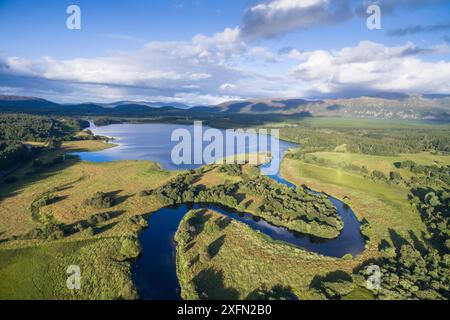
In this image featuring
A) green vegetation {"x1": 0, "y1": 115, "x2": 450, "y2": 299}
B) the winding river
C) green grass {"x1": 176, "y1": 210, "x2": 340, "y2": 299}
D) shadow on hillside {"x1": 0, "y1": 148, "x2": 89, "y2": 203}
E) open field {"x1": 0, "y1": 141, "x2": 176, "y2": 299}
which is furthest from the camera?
shadow on hillside {"x1": 0, "y1": 148, "x2": 89, "y2": 203}

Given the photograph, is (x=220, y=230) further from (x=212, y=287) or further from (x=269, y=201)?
(x=269, y=201)

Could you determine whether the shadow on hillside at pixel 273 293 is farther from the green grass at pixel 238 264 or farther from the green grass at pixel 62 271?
the green grass at pixel 62 271

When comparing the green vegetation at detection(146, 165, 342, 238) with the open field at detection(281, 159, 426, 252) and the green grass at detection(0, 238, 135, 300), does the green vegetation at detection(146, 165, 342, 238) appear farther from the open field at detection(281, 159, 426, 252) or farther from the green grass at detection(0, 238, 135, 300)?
the green grass at detection(0, 238, 135, 300)

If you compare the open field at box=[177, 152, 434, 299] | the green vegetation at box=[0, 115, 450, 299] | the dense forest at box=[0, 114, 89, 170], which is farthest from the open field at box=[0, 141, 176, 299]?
the dense forest at box=[0, 114, 89, 170]

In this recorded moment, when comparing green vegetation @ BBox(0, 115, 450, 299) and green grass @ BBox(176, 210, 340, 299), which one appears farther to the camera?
green vegetation @ BBox(0, 115, 450, 299)

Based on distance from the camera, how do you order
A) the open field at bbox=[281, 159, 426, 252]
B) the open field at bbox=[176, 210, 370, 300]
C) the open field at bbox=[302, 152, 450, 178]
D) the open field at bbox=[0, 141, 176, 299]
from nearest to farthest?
1. the open field at bbox=[0, 141, 176, 299]
2. the open field at bbox=[176, 210, 370, 300]
3. the open field at bbox=[281, 159, 426, 252]
4. the open field at bbox=[302, 152, 450, 178]

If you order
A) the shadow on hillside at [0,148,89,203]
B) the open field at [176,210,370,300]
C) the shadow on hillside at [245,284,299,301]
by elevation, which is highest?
the shadow on hillside at [0,148,89,203]

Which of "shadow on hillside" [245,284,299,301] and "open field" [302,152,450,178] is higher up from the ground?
"open field" [302,152,450,178]

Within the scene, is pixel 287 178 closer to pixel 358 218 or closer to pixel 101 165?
pixel 358 218

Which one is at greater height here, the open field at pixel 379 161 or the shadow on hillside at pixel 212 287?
the open field at pixel 379 161

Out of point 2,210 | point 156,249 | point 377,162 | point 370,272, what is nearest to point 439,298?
point 370,272

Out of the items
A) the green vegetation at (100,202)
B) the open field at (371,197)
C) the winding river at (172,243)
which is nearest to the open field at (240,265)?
the winding river at (172,243)
